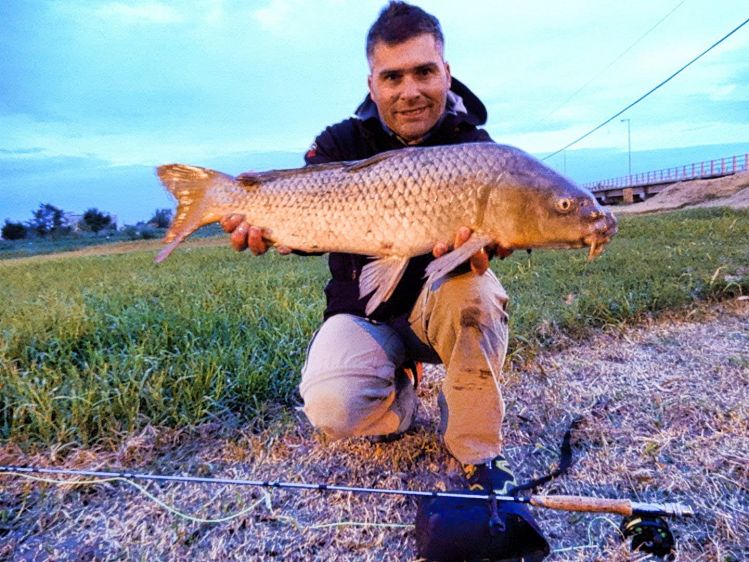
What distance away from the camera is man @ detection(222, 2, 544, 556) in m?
2.44

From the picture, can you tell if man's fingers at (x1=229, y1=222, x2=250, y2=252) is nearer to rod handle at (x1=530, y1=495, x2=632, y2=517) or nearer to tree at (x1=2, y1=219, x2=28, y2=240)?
rod handle at (x1=530, y1=495, x2=632, y2=517)

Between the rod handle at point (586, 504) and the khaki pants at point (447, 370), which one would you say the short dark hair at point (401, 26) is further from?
the rod handle at point (586, 504)

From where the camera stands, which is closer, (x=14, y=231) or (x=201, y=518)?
(x=201, y=518)

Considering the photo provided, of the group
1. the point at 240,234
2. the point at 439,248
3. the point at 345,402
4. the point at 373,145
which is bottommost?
the point at 345,402

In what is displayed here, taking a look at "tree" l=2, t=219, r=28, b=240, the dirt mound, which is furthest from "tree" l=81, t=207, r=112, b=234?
the dirt mound

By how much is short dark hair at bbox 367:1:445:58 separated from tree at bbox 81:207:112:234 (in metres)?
35.2

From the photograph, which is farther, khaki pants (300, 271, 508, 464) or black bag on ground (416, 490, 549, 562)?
khaki pants (300, 271, 508, 464)

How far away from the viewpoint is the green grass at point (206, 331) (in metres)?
2.84

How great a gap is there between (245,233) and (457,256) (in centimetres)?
109

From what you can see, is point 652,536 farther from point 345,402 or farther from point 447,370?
point 345,402

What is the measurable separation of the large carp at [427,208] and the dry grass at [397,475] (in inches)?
33.8

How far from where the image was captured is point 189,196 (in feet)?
9.25

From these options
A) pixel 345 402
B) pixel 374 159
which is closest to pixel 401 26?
pixel 374 159

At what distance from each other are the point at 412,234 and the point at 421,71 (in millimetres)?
921
